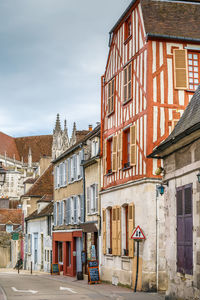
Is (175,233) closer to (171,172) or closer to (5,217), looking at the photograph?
(171,172)

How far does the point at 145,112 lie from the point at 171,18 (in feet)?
12.3

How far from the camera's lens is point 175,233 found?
Answer: 1338 centimetres

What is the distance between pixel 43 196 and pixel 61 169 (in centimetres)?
911

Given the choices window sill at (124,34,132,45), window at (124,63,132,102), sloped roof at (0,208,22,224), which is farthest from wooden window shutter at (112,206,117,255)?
sloped roof at (0,208,22,224)

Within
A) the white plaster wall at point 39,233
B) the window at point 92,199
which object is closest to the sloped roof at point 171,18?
the window at point 92,199

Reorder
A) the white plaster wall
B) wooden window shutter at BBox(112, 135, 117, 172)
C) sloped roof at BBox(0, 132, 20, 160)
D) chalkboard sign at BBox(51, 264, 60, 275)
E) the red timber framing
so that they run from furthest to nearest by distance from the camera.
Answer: sloped roof at BBox(0, 132, 20, 160)
the white plaster wall
chalkboard sign at BBox(51, 264, 60, 275)
wooden window shutter at BBox(112, 135, 117, 172)
the red timber framing

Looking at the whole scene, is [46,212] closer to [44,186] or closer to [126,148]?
[44,186]

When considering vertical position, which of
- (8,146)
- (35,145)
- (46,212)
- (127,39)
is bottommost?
(46,212)

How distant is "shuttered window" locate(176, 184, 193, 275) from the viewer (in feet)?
40.3

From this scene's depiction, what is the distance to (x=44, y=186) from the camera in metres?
43.4

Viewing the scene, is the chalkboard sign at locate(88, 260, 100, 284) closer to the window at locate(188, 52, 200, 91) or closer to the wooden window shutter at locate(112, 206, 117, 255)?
the wooden window shutter at locate(112, 206, 117, 255)

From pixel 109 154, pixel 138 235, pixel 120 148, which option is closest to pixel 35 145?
pixel 109 154

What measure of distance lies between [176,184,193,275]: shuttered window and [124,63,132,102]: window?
7514mm

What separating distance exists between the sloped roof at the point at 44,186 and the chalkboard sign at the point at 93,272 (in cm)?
2129
